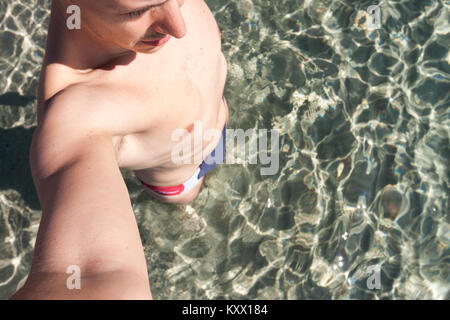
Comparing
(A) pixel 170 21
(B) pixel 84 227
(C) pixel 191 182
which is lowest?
(C) pixel 191 182

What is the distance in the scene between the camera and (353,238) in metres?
2.85

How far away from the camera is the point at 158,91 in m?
1.72

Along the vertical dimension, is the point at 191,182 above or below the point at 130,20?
below

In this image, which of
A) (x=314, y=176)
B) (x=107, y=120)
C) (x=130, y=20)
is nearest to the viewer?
(x=130, y=20)

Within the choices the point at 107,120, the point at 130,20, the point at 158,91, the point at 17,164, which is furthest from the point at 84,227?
the point at 17,164

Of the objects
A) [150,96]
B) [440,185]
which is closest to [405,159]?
[440,185]

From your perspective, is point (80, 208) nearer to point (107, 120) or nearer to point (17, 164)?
point (107, 120)

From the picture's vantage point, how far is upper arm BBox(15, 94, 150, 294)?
1.08 meters

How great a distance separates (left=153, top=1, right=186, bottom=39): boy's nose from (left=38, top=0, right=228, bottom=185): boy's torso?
1.03 ft

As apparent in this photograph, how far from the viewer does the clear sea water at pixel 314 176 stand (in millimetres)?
2824

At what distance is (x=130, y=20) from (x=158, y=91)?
0.45 meters

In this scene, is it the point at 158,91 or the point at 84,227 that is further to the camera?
the point at 158,91

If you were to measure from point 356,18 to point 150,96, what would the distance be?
224cm

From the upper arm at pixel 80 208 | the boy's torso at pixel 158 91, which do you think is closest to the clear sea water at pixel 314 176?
the boy's torso at pixel 158 91
